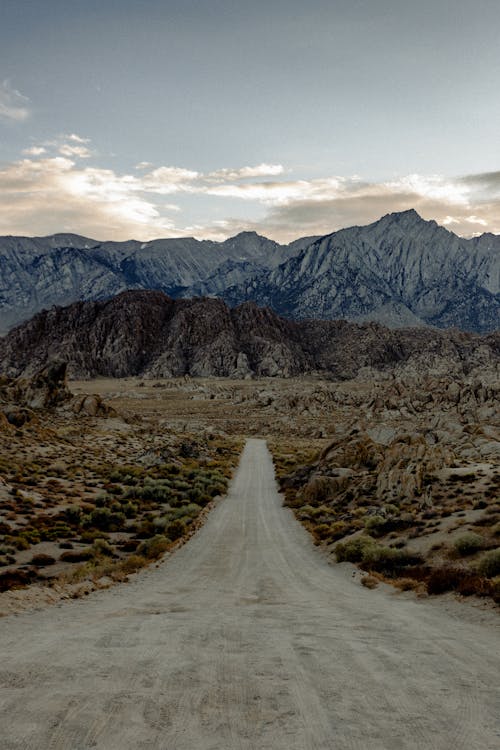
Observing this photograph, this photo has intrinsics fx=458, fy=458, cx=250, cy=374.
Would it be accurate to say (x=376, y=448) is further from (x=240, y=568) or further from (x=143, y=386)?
(x=143, y=386)

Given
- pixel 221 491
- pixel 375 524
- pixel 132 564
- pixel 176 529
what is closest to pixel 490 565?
pixel 375 524

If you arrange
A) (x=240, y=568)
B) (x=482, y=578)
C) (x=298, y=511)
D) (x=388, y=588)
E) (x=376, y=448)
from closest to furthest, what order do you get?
(x=482, y=578) < (x=388, y=588) < (x=240, y=568) < (x=298, y=511) < (x=376, y=448)

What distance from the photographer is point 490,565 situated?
15.0m

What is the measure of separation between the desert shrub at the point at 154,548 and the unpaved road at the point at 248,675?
648cm

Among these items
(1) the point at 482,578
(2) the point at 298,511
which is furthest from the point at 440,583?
(2) the point at 298,511

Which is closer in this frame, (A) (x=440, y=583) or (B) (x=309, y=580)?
(A) (x=440, y=583)

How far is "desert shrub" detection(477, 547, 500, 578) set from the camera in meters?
14.9

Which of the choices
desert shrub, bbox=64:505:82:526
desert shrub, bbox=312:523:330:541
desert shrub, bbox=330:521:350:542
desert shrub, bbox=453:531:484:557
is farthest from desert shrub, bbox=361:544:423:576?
desert shrub, bbox=64:505:82:526

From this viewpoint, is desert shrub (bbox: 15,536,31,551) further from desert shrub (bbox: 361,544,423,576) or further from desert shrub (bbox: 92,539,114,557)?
desert shrub (bbox: 361,544,423,576)

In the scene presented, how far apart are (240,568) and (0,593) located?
9272mm

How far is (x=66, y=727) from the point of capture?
17.8ft

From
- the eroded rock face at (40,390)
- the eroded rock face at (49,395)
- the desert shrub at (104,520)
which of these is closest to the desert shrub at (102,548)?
the desert shrub at (104,520)

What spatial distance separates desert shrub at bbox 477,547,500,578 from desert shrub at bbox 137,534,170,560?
13.5 metres

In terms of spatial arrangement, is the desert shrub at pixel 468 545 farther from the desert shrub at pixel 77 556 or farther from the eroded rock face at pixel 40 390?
the eroded rock face at pixel 40 390
